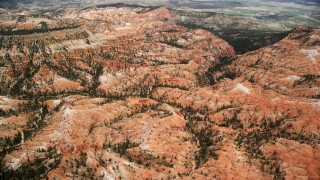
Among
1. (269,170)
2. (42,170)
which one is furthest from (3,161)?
(269,170)

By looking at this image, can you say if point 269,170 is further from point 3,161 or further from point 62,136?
point 3,161

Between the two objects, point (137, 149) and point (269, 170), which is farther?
point (137, 149)

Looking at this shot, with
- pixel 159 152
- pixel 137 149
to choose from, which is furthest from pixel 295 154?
pixel 137 149

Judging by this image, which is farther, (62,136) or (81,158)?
(62,136)

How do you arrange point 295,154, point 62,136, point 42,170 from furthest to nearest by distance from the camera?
point 62,136
point 295,154
point 42,170

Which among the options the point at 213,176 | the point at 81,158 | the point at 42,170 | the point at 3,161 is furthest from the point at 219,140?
the point at 3,161

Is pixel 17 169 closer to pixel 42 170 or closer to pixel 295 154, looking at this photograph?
pixel 42 170

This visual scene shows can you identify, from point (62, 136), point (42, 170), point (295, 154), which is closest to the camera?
point (42, 170)

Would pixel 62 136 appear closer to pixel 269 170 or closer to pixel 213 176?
pixel 213 176
